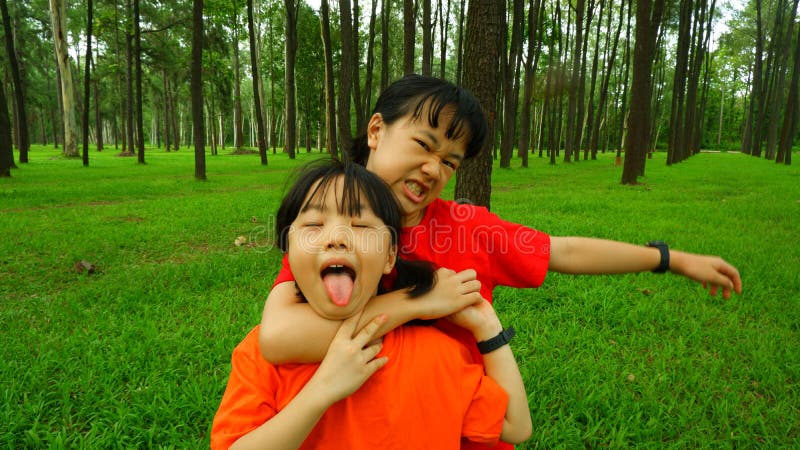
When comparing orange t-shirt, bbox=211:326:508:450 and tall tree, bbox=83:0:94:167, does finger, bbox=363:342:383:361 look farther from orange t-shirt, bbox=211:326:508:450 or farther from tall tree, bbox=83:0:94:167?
tall tree, bbox=83:0:94:167

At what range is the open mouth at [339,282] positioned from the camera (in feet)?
3.51

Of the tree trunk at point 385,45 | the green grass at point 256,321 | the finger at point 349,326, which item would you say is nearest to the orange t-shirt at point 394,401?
the finger at point 349,326

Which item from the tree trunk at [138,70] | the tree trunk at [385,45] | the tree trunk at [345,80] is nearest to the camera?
the tree trunk at [345,80]

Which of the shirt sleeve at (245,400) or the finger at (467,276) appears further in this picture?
the finger at (467,276)

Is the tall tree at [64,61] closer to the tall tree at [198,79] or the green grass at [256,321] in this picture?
the tall tree at [198,79]

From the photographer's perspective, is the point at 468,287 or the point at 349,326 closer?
the point at 349,326

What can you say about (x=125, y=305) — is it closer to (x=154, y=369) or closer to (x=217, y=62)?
(x=154, y=369)

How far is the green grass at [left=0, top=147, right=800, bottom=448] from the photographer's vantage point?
2.40 meters

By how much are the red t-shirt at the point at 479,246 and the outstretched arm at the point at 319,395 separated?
503 mm

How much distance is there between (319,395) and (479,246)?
0.79 metres

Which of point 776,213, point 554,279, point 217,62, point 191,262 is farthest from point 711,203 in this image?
point 217,62

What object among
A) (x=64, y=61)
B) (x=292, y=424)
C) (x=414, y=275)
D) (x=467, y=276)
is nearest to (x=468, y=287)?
(x=467, y=276)

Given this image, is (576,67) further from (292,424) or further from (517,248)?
(292,424)

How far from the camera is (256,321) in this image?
362 centimetres
